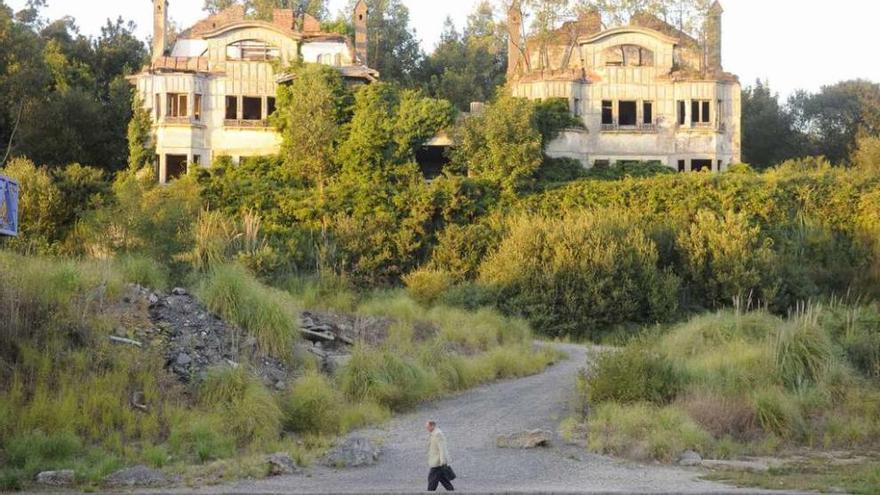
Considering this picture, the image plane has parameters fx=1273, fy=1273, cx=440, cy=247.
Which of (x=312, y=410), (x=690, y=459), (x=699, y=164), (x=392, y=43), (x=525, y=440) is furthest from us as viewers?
(x=392, y=43)

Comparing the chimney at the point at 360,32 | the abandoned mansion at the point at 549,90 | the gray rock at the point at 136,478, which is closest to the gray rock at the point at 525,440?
the gray rock at the point at 136,478

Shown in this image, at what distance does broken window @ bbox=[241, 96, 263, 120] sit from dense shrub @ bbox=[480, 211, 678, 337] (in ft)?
54.1

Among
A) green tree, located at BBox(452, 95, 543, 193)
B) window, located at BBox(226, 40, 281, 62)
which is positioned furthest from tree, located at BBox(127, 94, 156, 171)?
green tree, located at BBox(452, 95, 543, 193)

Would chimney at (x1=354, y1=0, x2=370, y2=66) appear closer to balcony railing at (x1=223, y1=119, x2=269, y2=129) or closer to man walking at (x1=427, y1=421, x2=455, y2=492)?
balcony railing at (x1=223, y1=119, x2=269, y2=129)

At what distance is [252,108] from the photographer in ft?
186

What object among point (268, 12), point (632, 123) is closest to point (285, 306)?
point (632, 123)

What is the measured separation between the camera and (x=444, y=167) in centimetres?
5325

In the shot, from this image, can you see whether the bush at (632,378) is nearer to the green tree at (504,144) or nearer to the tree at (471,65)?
the green tree at (504,144)

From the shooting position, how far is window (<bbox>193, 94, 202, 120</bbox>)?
180ft

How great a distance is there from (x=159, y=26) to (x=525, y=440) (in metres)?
37.6

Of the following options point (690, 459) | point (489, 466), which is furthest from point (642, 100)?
point (489, 466)

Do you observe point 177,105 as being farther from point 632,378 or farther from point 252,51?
point 632,378

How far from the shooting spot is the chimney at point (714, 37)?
57938mm

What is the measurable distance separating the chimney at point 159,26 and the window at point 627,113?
20.5 m
